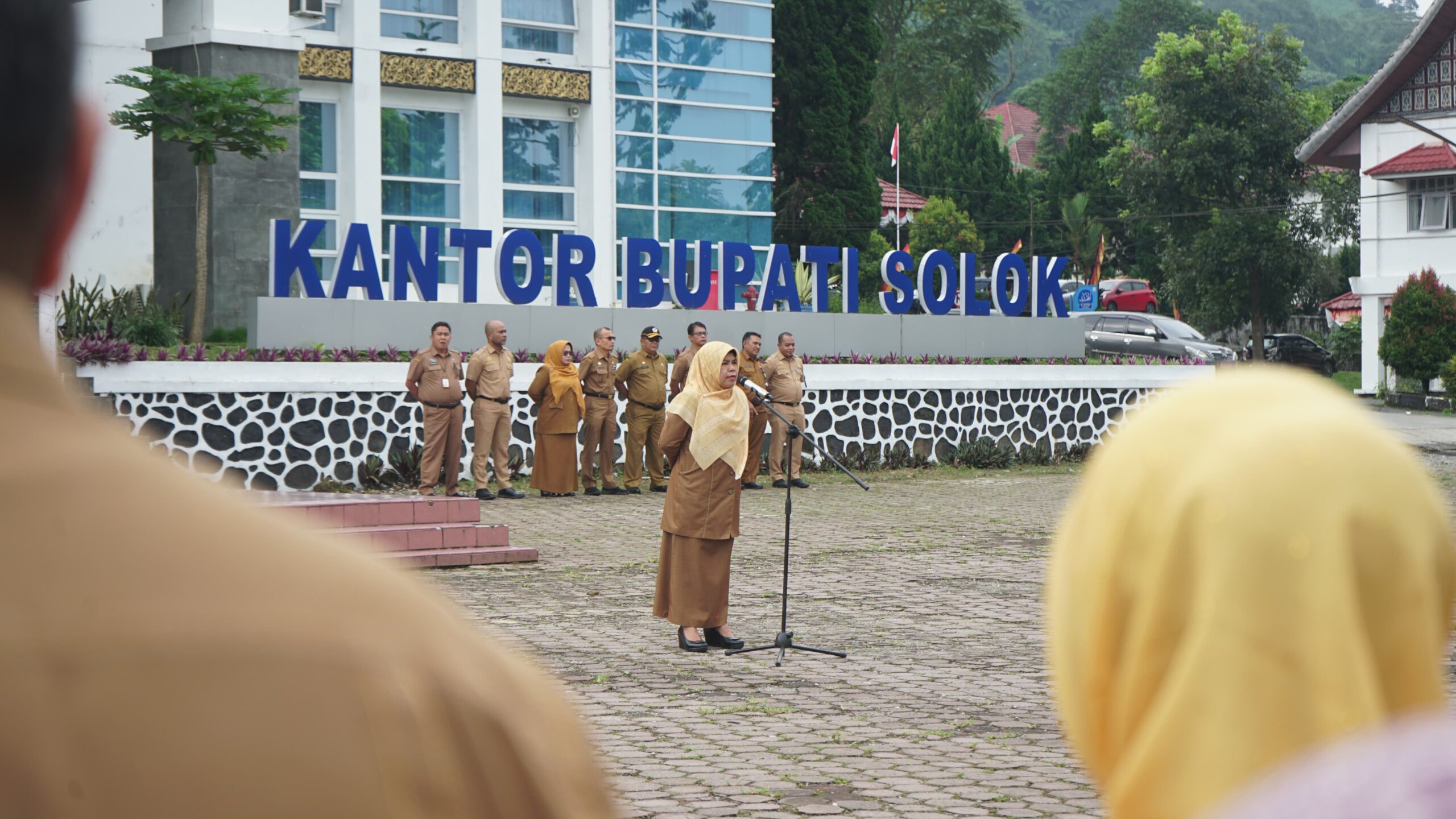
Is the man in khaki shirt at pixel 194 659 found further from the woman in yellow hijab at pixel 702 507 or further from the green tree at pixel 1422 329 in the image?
the green tree at pixel 1422 329

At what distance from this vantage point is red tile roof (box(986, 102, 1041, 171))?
83875mm

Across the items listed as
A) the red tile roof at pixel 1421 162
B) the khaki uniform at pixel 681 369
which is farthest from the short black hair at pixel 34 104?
the red tile roof at pixel 1421 162

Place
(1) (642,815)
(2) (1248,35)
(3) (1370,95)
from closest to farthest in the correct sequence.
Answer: (1) (642,815)
(3) (1370,95)
(2) (1248,35)

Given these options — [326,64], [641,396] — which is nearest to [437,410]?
[641,396]

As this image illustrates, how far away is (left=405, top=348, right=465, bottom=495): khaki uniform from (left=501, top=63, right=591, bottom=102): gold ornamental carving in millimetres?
9967

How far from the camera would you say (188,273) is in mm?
20375

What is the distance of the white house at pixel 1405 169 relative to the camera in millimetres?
35469

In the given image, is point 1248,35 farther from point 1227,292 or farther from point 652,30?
point 652,30

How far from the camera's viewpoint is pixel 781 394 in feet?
61.4

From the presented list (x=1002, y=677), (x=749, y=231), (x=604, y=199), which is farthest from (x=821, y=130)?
(x=1002, y=677)

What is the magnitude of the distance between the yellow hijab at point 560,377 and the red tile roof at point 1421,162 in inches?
983

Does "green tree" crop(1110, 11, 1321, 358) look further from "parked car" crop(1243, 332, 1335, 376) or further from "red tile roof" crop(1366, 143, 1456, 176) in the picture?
"red tile roof" crop(1366, 143, 1456, 176)

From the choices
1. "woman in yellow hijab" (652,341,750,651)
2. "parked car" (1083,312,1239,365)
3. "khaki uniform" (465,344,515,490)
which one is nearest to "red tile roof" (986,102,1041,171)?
"parked car" (1083,312,1239,365)

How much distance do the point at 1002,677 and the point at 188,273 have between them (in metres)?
15.2
